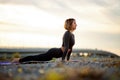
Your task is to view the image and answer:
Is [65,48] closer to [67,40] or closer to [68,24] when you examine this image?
[67,40]

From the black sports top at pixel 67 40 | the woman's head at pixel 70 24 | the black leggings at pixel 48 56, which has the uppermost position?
the woman's head at pixel 70 24

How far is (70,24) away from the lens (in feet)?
36.3

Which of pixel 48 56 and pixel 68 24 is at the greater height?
pixel 68 24

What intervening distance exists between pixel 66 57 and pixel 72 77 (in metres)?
6.76

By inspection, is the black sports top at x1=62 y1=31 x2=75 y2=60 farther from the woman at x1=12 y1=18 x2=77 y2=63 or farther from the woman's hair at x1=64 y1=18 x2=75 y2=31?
the woman's hair at x1=64 y1=18 x2=75 y2=31

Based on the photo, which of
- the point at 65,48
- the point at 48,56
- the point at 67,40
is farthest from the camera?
the point at 48,56

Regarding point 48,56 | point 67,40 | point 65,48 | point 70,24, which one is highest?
point 70,24

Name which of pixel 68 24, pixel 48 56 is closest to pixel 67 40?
pixel 68 24

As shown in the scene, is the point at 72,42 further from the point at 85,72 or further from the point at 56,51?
the point at 85,72

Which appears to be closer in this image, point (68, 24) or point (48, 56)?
point (68, 24)

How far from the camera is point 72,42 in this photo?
11.4m

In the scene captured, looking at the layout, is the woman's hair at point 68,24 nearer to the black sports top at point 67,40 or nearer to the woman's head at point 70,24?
the woman's head at point 70,24

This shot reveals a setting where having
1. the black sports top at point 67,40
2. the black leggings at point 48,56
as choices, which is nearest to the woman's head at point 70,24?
the black sports top at point 67,40

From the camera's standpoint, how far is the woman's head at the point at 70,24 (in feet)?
36.3
